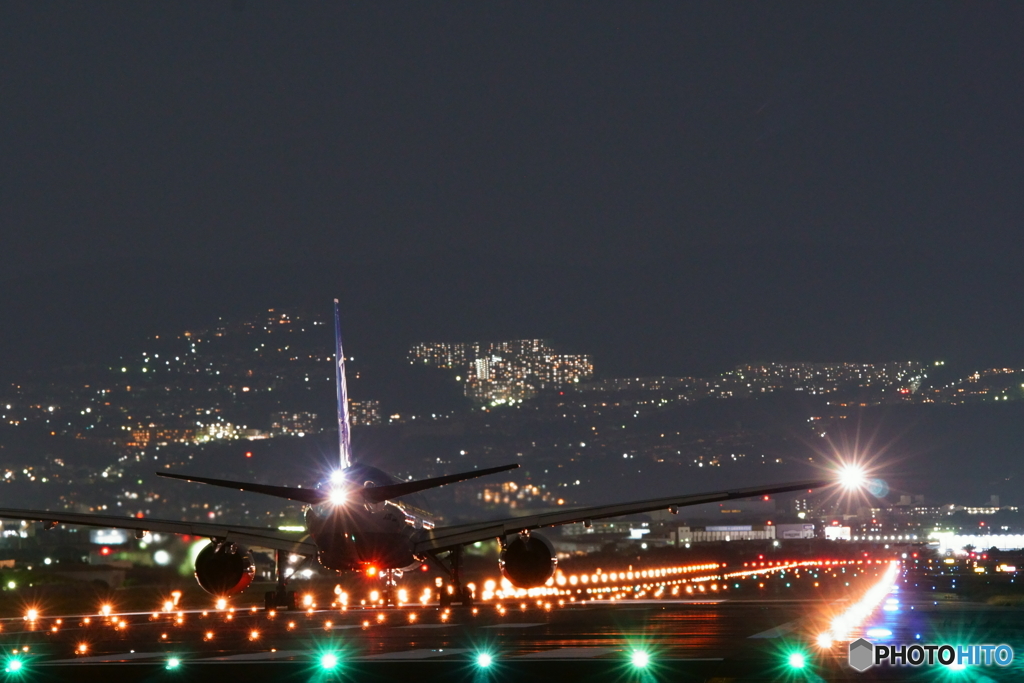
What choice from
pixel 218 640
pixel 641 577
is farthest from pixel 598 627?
pixel 641 577

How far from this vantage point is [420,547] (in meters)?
44.1

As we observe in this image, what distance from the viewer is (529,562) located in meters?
42.5

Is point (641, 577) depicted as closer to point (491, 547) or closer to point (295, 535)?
point (491, 547)

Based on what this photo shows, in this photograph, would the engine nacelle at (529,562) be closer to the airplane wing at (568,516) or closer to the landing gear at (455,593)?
the airplane wing at (568,516)

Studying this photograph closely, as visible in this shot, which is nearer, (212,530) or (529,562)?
(529,562)

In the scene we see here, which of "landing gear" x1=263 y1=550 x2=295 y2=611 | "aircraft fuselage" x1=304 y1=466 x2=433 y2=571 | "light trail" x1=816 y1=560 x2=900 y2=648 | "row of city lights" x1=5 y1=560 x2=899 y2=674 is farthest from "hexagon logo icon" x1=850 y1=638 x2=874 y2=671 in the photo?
"landing gear" x1=263 y1=550 x2=295 y2=611

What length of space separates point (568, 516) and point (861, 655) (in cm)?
2202

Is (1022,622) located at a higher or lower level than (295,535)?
lower

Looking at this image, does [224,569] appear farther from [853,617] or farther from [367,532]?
[853,617]

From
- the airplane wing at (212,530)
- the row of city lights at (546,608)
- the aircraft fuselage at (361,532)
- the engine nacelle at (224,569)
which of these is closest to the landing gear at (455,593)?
the row of city lights at (546,608)

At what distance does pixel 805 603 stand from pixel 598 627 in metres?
13.5

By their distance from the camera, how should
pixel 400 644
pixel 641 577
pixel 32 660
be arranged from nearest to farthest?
pixel 32 660, pixel 400 644, pixel 641 577

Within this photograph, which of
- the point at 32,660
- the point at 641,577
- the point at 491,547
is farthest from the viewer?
the point at 491,547

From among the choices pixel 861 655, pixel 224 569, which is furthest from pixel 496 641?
pixel 224 569
